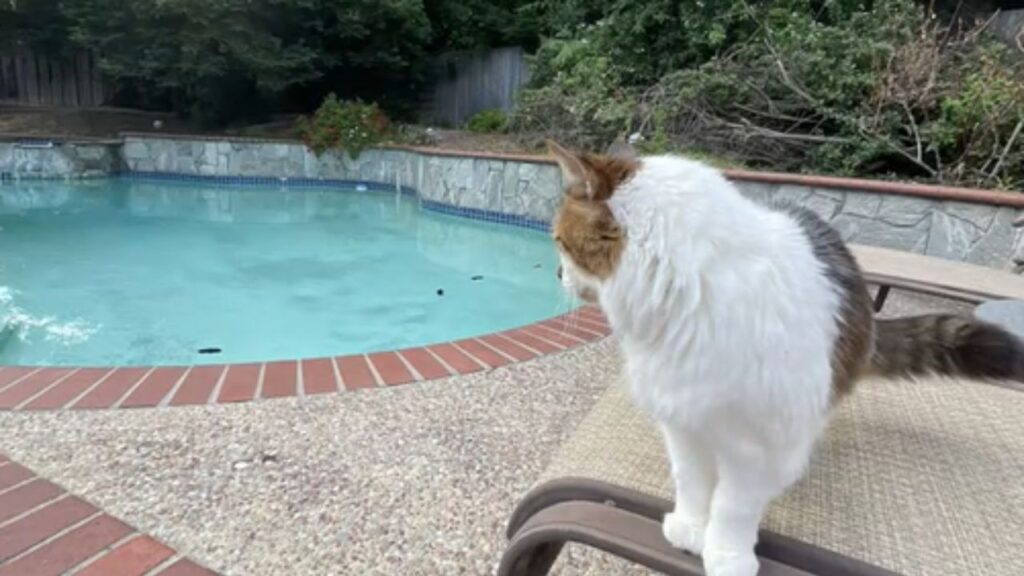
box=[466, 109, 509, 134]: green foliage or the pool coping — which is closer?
the pool coping

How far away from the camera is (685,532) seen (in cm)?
93

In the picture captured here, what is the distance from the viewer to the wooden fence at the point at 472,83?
11706 mm

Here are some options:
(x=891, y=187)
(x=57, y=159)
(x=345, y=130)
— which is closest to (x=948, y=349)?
(x=891, y=187)

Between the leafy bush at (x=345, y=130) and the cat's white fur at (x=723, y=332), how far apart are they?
32.3 ft

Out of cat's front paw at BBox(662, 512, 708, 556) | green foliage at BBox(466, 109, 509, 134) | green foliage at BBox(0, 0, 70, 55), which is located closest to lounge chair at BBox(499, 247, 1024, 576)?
cat's front paw at BBox(662, 512, 708, 556)

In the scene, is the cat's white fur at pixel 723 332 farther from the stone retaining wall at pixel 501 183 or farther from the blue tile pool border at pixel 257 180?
the blue tile pool border at pixel 257 180

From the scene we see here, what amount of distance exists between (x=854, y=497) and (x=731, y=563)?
46cm

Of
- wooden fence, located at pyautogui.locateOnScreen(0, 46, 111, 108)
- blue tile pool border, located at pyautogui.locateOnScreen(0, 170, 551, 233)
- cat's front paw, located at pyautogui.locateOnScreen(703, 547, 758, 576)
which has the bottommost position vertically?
cat's front paw, located at pyautogui.locateOnScreen(703, 547, 758, 576)

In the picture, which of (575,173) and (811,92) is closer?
(575,173)

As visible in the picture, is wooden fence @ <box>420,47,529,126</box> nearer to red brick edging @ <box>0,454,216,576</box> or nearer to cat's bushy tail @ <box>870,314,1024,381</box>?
red brick edging @ <box>0,454,216,576</box>

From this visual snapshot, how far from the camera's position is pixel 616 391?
1573mm

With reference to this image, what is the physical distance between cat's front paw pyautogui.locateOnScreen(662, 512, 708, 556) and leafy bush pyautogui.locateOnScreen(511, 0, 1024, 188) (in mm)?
4937

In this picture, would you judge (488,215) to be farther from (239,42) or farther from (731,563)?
(731,563)

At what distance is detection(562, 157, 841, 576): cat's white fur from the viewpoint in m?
0.79
